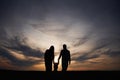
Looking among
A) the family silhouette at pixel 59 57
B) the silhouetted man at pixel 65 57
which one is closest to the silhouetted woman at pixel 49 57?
the family silhouette at pixel 59 57

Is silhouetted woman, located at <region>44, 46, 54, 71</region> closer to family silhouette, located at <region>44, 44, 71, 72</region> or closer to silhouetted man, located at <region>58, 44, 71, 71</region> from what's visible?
family silhouette, located at <region>44, 44, 71, 72</region>

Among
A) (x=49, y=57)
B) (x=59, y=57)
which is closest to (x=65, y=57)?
(x=59, y=57)

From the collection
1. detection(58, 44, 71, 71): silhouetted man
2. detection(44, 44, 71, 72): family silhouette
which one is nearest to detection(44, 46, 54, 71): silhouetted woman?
detection(44, 44, 71, 72): family silhouette

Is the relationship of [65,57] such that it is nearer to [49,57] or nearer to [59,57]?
[59,57]

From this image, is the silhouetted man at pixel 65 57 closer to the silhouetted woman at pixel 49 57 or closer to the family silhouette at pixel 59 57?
the family silhouette at pixel 59 57
